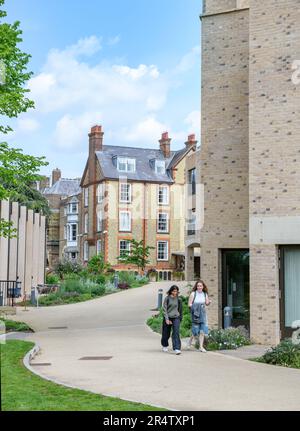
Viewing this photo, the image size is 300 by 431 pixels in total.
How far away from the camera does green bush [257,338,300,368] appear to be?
12.8 metres

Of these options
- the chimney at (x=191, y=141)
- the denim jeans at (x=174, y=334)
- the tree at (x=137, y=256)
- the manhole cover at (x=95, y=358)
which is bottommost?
the manhole cover at (x=95, y=358)

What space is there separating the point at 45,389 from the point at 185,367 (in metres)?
3.45

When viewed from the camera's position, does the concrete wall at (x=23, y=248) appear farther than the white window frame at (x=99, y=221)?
No

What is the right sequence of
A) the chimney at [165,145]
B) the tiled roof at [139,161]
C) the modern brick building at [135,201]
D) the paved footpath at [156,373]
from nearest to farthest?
the paved footpath at [156,373]
the modern brick building at [135,201]
the tiled roof at [139,161]
the chimney at [165,145]

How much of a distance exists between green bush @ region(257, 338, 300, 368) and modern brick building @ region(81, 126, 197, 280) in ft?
148

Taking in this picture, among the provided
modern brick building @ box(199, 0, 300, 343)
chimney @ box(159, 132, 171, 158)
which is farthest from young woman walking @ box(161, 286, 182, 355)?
chimney @ box(159, 132, 171, 158)

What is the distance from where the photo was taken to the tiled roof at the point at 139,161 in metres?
60.2

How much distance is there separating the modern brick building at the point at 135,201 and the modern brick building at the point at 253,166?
39.3 metres

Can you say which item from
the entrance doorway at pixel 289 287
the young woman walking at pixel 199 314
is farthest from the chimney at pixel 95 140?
the young woman walking at pixel 199 314

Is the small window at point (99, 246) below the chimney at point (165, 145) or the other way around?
below

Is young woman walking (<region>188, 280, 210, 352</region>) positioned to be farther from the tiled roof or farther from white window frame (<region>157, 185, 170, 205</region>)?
white window frame (<region>157, 185, 170, 205</region>)

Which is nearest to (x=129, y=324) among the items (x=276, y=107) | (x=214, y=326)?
(x=214, y=326)

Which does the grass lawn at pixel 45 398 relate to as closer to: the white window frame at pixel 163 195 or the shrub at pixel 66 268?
the shrub at pixel 66 268
